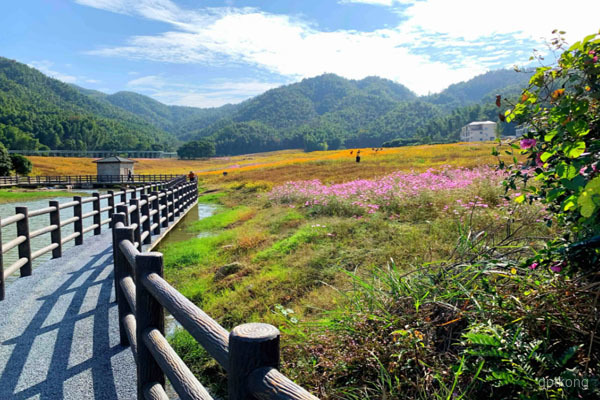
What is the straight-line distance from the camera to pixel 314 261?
22.7 ft

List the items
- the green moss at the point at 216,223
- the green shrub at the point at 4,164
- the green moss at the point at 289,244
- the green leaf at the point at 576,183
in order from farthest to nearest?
1. the green shrub at the point at 4,164
2. the green moss at the point at 216,223
3. the green moss at the point at 289,244
4. the green leaf at the point at 576,183

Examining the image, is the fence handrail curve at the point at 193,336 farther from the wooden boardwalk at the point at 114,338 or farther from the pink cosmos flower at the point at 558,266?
the pink cosmos flower at the point at 558,266

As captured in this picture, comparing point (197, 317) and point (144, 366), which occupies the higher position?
point (197, 317)

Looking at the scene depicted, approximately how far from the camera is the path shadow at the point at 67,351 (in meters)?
3.32

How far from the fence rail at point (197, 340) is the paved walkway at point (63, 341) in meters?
0.38

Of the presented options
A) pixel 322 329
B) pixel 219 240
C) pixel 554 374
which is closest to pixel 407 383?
pixel 554 374

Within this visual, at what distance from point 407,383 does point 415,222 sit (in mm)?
6284

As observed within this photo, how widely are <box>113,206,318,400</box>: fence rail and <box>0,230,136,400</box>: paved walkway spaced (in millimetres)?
377

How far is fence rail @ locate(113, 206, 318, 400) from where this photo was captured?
143cm

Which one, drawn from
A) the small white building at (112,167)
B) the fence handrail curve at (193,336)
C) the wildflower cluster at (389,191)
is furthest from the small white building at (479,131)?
the fence handrail curve at (193,336)

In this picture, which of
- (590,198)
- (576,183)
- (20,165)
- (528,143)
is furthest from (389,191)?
(20,165)

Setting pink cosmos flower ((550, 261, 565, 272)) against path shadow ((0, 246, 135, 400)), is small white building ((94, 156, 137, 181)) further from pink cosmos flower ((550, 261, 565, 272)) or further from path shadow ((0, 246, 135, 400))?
pink cosmos flower ((550, 261, 565, 272))

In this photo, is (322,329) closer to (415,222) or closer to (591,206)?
(591,206)

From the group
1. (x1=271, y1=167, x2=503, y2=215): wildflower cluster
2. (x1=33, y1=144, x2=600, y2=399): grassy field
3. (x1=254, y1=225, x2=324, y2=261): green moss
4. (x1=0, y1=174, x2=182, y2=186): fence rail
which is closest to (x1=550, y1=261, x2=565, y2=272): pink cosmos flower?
(x1=33, y1=144, x2=600, y2=399): grassy field
